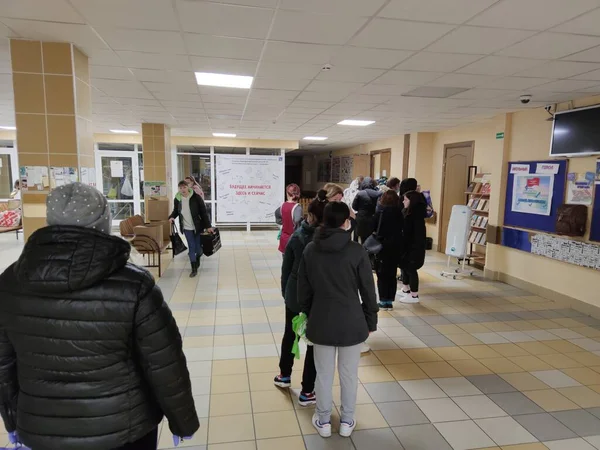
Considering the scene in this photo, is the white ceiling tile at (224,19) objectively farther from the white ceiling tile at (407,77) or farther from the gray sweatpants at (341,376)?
the gray sweatpants at (341,376)

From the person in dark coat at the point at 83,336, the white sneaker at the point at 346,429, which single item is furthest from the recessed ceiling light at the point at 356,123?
the person in dark coat at the point at 83,336

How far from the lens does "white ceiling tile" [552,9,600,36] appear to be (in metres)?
2.49

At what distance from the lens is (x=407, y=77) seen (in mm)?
4020

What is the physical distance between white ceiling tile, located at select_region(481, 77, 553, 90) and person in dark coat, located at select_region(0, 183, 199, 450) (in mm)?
4257

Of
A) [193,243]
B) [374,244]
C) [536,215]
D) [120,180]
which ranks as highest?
[120,180]

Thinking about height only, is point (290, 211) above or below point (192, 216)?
above

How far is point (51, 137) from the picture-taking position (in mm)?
3197

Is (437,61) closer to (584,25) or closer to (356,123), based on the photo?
(584,25)

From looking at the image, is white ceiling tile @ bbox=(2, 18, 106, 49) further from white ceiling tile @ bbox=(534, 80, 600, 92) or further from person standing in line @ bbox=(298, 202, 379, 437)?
white ceiling tile @ bbox=(534, 80, 600, 92)

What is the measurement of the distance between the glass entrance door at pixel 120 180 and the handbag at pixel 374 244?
859 cm

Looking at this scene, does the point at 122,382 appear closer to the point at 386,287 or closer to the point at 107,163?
the point at 386,287

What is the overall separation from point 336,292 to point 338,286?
36mm

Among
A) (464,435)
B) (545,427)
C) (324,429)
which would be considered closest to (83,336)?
(324,429)

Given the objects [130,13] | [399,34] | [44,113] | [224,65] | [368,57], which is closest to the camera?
[130,13]
